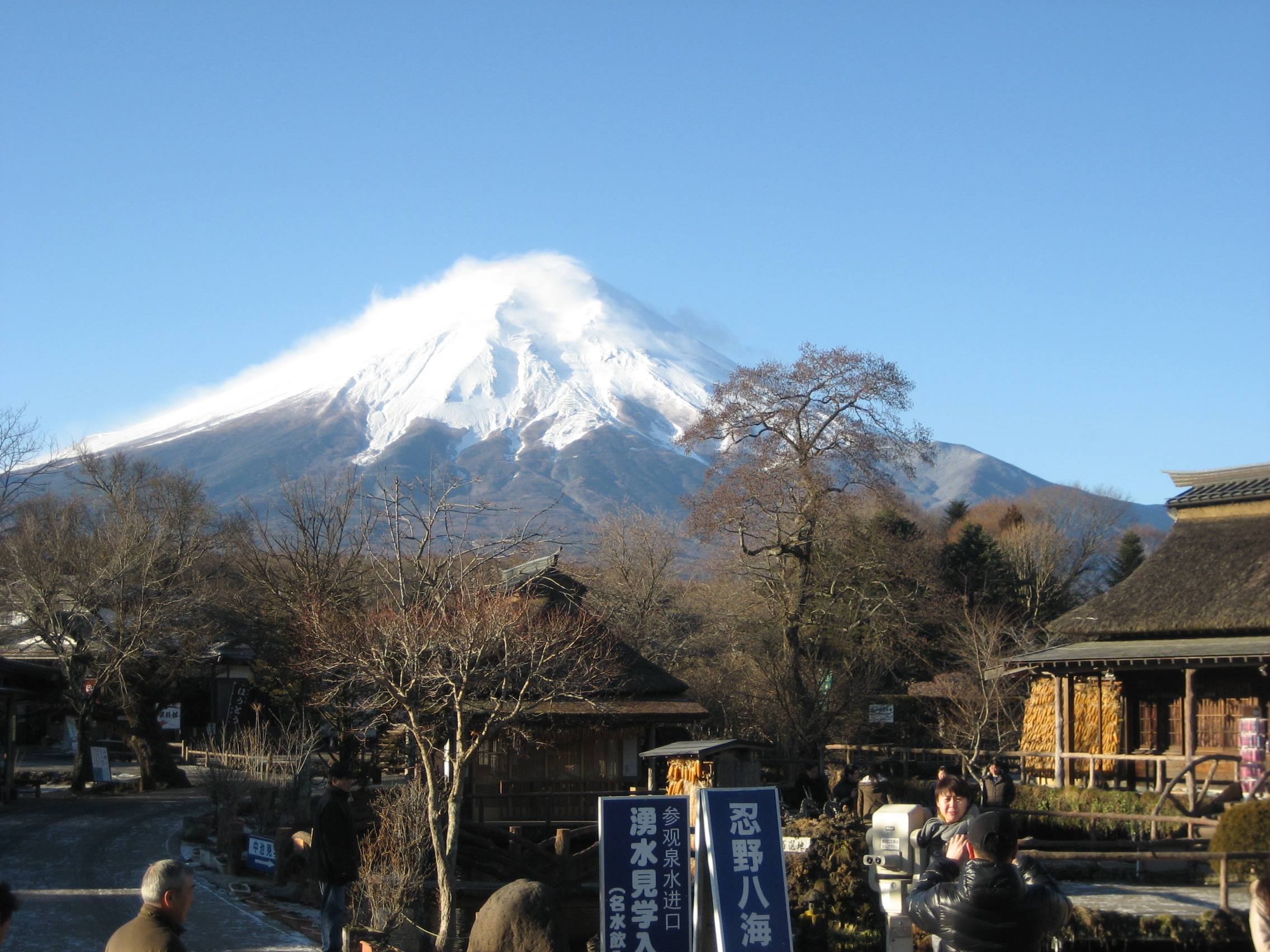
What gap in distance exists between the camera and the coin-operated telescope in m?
6.72

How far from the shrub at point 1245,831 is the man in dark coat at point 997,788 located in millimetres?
2280

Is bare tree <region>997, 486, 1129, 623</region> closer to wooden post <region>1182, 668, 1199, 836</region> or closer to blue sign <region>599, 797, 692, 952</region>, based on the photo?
wooden post <region>1182, 668, 1199, 836</region>

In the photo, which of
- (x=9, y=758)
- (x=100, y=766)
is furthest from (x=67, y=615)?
(x=9, y=758)

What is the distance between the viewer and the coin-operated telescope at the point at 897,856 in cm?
672

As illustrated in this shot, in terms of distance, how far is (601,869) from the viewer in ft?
28.8

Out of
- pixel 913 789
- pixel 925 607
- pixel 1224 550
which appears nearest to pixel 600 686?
pixel 913 789

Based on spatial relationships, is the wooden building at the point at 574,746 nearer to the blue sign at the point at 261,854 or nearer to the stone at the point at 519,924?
the blue sign at the point at 261,854

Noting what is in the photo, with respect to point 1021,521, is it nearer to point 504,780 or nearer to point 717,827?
point 504,780

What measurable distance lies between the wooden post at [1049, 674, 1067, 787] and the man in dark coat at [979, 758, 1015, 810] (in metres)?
5.38

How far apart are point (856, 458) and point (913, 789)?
28.9 feet

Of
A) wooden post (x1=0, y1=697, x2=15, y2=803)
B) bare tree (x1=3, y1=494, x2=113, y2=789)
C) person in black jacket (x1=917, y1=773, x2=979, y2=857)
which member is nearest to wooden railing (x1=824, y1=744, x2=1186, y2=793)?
person in black jacket (x1=917, y1=773, x2=979, y2=857)

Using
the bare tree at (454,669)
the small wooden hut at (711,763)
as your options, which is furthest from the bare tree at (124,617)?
the small wooden hut at (711,763)

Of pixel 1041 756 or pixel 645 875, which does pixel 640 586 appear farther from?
pixel 645 875

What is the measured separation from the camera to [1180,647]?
60.9ft
